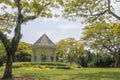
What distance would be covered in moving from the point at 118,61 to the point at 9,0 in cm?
4635

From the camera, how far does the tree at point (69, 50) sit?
74.7m

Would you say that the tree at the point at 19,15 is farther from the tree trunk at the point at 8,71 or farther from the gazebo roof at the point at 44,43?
the gazebo roof at the point at 44,43

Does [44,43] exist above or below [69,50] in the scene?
below

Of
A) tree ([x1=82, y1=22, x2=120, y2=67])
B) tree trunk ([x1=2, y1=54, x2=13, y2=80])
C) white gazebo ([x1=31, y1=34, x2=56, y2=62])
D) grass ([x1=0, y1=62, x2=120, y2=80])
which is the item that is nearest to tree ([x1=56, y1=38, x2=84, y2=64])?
tree ([x1=82, y1=22, x2=120, y2=67])

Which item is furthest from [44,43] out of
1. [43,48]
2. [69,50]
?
[69,50]

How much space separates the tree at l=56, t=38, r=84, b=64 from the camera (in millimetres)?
74688

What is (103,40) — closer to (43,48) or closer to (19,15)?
(43,48)

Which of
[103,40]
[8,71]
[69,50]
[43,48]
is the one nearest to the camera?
[8,71]

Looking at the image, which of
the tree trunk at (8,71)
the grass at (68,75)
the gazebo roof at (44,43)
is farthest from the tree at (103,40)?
the tree trunk at (8,71)

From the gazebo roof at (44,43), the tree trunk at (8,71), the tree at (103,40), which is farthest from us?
the tree at (103,40)

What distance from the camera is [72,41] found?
77125mm

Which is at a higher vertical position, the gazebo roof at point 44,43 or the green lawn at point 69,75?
the gazebo roof at point 44,43

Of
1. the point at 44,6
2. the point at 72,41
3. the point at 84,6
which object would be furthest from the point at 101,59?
the point at 44,6

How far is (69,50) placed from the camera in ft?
254
